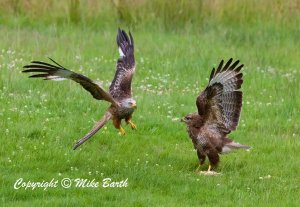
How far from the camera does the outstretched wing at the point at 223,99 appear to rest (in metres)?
9.59

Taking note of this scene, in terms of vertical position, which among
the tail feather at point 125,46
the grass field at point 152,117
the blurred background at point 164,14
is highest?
the blurred background at point 164,14

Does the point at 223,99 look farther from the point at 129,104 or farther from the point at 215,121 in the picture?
the point at 129,104

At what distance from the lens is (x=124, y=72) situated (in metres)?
11.2

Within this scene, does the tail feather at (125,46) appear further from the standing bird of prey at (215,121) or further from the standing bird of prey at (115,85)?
the standing bird of prey at (215,121)

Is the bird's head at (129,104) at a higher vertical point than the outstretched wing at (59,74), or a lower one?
lower

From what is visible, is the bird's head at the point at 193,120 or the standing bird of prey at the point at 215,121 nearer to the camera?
the standing bird of prey at the point at 215,121


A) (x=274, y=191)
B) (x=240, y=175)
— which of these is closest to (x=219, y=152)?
(x=240, y=175)

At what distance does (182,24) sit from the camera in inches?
729

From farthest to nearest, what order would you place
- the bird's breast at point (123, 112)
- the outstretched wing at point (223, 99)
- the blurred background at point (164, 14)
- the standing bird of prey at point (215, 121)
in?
1. the blurred background at point (164, 14)
2. the bird's breast at point (123, 112)
3. the standing bird of prey at point (215, 121)
4. the outstretched wing at point (223, 99)

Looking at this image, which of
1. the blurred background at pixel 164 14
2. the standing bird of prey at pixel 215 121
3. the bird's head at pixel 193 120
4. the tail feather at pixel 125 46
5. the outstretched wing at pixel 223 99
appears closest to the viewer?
the outstretched wing at pixel 223 99

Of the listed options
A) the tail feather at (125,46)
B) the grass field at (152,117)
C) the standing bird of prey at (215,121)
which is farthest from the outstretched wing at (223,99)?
the tail feather at (125,46)

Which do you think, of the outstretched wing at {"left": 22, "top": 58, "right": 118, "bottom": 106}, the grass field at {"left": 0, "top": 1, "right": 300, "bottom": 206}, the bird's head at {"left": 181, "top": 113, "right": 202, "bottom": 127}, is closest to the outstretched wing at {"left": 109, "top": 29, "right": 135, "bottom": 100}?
the grass field at {"left": 0, "top": 1, "right": 300, "bottom": 206}

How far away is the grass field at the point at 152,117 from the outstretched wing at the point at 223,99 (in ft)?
2.18

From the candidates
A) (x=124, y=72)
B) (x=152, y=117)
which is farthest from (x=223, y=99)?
(x=152, y=117)
